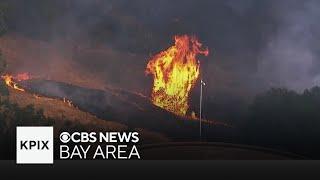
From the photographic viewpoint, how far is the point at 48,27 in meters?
44.4

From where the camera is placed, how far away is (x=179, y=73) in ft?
157

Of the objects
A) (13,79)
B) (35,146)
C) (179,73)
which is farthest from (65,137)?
Result: (179,73)

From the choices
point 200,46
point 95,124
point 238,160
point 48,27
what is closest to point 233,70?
point 200,46

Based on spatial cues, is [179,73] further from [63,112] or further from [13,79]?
[13,79]

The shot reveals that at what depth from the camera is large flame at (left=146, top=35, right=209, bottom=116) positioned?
44.9 meters

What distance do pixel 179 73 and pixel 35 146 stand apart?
657 inches

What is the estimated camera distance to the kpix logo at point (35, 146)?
34.0 metres

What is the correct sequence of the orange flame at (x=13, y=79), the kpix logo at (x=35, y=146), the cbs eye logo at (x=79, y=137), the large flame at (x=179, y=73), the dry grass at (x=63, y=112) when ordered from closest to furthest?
the kpix logo at (x=35, y=146)
the cbs eye logo at (x=79, y=137)
the dry grass at (x=63, y=112)
the orange flame at (x=13, y=79)
the large flame at (x=179, y=73)

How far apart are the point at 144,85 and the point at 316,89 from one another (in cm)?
1222

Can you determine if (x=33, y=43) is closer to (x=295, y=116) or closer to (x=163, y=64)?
(x=163, y=64)

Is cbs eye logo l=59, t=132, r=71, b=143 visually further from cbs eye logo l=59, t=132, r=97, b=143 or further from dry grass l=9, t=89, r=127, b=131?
dry grass l=9, t=89, r=127, b=131

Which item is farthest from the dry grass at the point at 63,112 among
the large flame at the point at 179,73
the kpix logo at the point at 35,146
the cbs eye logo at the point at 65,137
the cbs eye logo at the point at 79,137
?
the kpix logo at the point at 35,146

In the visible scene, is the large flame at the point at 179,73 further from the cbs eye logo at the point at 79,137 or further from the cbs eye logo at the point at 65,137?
the cbs eye logo at the point at 65,137

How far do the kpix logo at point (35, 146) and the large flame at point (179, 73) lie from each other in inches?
427
